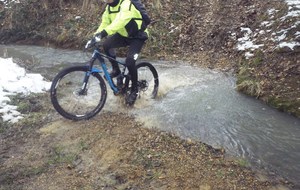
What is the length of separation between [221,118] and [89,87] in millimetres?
2476

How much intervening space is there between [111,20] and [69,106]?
5.79ft

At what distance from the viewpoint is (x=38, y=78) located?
855 centimetres

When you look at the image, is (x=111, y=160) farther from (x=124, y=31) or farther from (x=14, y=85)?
(x=14, y=85)

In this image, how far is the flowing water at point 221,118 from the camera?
5430 mm

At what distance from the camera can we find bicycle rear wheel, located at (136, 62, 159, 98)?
7289 mm

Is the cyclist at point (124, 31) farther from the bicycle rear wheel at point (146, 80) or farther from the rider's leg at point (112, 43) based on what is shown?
the bicycle rear wheel at point (146, 80)

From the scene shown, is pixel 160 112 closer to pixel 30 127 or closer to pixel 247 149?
pixel 247 149

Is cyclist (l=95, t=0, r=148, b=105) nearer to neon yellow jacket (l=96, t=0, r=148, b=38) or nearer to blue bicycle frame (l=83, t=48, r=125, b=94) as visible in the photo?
neon yellow jacket (l=96, t=0, r=148, b=38)

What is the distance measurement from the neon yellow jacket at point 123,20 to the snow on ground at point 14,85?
2.23 metres

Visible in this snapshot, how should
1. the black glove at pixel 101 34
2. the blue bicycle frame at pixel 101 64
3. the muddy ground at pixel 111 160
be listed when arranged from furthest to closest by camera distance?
the blue bicycle frame at pixel 101 64
the black glove at pixel 101 34
the muddy ground at pixel 111 160

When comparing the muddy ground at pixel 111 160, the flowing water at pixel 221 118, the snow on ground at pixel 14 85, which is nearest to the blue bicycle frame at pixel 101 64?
the flowing water at pixel 221 118

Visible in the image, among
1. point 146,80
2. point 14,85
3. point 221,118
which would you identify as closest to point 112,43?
point 146,80

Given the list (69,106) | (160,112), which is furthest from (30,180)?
(160,112)

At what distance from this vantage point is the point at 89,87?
261 inches
